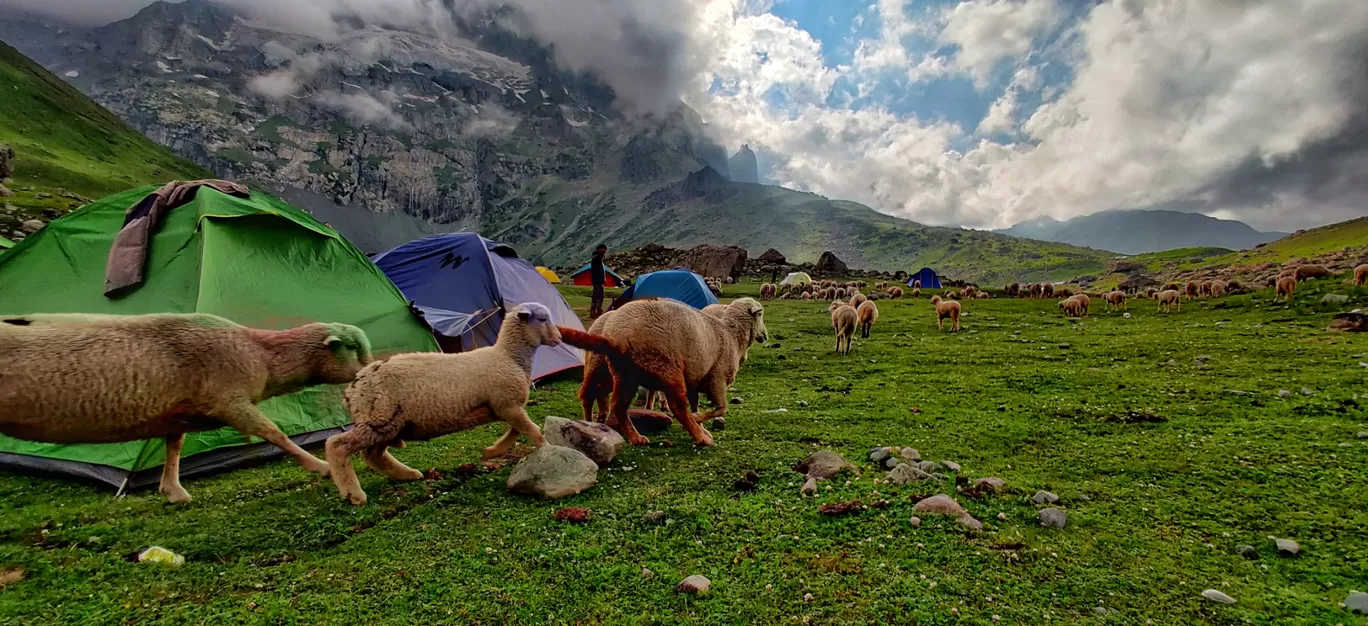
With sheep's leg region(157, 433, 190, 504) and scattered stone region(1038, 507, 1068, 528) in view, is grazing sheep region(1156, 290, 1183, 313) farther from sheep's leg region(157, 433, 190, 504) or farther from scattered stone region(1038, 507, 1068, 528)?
sheep's leg region(157, 433, 190, 504)

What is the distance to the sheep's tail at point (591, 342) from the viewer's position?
25.5 feet

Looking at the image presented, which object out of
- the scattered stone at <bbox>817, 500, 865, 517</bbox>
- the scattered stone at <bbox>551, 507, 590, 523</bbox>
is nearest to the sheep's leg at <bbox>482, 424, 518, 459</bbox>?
the scattered stone at <bbox>551, 507, 590, 523</bbox>

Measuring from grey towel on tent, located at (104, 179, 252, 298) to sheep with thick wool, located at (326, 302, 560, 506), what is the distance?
5.06 m

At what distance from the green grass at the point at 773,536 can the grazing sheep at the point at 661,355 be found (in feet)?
2.45

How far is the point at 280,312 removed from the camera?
356 inches

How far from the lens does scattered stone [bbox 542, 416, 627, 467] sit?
25.1 feet

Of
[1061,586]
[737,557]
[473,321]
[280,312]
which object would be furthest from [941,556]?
[473,321]

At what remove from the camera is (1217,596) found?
416 cm

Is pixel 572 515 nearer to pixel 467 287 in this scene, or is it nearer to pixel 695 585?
pixel 695 585

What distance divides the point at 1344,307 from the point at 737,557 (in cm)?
2928

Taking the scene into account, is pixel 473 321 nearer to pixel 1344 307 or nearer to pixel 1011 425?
pixel 1011 425

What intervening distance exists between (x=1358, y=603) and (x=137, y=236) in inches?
582

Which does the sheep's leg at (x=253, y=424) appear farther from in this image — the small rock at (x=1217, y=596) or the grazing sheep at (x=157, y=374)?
the small rock at (x=1217, y=596)

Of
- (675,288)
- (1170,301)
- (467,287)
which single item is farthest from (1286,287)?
(467,287)
